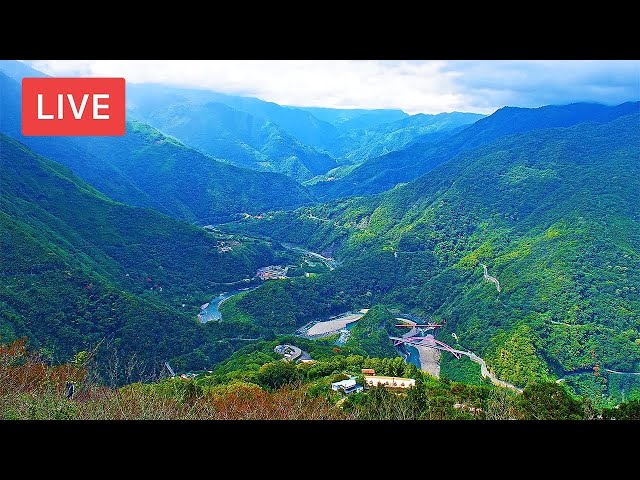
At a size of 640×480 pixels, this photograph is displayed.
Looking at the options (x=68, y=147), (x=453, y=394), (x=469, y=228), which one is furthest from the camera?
(x=68, y=147)

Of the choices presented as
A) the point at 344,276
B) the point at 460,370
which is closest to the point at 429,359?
the point at 460,370

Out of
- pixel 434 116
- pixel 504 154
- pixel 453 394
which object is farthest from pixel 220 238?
pixel 434 116

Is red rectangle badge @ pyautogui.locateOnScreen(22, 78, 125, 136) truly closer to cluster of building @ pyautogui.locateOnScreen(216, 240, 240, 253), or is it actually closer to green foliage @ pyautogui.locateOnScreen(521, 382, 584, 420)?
green foliage @ pyautogui.locateOnScreen(521, 382, 584, 420)

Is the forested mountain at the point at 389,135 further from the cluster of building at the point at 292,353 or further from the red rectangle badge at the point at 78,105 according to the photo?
the red rectangle badge at the point at 78,105

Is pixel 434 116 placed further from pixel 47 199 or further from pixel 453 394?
pixel 453 394

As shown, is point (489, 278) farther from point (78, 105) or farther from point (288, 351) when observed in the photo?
point (78, 105)

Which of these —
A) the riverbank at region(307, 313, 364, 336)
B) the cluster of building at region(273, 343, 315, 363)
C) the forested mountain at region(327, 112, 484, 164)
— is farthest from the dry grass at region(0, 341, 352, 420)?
the forested mountain at region(327, 112, 484, 164)
